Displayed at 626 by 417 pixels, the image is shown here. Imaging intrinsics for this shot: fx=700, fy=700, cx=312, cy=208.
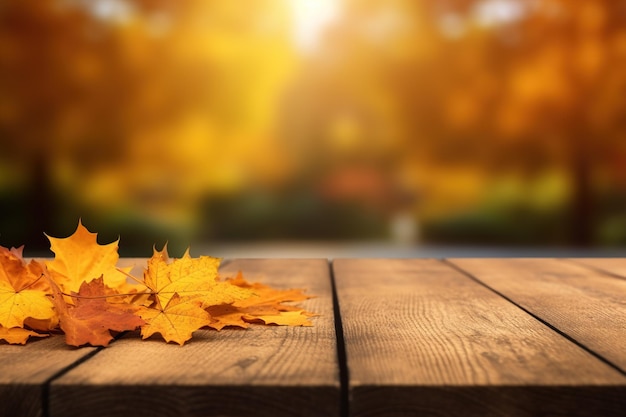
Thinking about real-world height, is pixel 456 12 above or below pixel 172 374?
above

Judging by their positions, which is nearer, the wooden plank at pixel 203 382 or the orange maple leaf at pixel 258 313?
the wooden plank at pixel 203 382

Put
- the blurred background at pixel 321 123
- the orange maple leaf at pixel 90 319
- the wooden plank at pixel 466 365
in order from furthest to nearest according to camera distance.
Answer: the blurred background at pixel 321 123 → the orange maple leaf at pixel 90 319 → the wooden plank at pixel 466 365

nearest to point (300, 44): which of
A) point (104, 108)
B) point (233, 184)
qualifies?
point (233, 184)

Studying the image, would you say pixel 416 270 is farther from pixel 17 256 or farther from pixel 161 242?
pixel 161 242

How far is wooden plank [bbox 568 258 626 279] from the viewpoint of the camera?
131 centimetres

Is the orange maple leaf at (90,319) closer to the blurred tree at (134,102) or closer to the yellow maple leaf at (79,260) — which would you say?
the yellow maple leaf at (79,260)

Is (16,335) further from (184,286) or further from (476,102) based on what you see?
(476,102)

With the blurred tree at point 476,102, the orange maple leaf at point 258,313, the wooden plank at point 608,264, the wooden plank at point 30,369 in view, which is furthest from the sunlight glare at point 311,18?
the wooden plank at point 30,369

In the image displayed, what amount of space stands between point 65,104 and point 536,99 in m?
3.79

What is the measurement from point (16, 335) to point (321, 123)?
4920mm

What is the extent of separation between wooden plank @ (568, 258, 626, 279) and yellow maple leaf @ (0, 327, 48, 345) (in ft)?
3.21

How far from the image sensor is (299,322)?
0.77 m

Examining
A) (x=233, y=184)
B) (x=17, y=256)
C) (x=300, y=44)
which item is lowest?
(x=17, y=256)

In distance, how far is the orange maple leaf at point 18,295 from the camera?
734 millimetres
